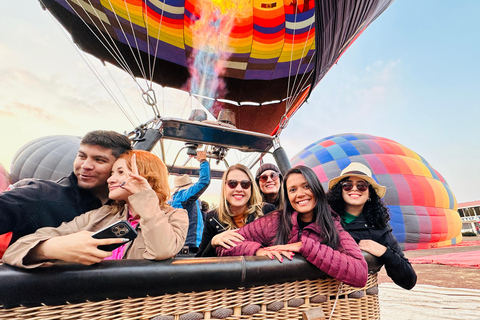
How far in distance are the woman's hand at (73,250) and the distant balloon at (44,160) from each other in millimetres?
7442

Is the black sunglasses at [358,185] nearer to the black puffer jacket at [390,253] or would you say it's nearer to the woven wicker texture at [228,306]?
the black puffer jacket at [390,253]

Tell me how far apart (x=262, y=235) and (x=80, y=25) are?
5297 mm

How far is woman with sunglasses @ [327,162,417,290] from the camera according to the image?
1.06m

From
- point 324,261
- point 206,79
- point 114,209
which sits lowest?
point 324,261

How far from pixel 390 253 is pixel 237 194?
2.88ft

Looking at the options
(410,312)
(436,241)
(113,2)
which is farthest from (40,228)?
(436,241)

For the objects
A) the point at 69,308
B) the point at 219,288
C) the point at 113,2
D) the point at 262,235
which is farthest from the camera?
the point at 113,2

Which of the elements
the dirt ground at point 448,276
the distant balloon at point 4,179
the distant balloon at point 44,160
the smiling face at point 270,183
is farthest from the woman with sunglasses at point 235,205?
the distant balloon at point 4,179

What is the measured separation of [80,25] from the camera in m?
4.51

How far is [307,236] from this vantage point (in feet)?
3.19

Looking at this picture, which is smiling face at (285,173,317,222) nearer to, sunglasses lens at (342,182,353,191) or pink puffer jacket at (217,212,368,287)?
pink puffer jacket at (217,212,368,287)

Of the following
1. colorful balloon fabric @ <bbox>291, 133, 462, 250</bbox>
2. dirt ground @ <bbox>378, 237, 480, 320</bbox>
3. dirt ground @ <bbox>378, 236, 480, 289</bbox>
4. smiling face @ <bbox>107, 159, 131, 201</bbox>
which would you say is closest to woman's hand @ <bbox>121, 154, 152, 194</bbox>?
smiling face @ <bbox>107, 159, 131, 201</bbox>

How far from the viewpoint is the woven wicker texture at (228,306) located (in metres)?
0.52

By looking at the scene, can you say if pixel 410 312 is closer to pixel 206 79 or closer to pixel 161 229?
pixel 161 229
